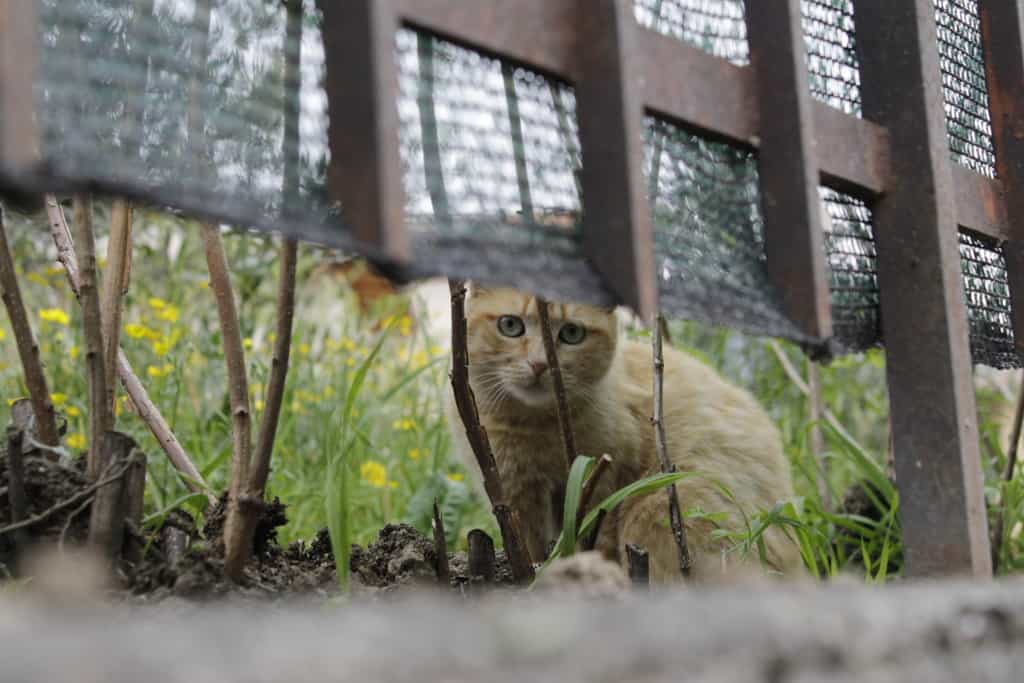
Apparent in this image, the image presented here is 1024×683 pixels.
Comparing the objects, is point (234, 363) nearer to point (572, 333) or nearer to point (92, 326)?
point (92, 326)

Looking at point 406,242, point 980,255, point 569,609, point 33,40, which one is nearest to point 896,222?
point 980,255

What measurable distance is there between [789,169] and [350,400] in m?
0.66

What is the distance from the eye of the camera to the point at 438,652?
1.93ft

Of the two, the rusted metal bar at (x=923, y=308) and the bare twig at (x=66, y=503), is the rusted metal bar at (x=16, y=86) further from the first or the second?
the rusted metal bar at (x=923, y=308)

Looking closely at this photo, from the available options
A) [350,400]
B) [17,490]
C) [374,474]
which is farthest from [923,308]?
[374,474]

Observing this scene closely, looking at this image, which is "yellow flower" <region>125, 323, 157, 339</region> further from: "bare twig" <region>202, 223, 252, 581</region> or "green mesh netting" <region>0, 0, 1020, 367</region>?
"green mesh netting" <region>0, 0, 1020, 367</region>

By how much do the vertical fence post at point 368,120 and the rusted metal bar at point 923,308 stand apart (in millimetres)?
841

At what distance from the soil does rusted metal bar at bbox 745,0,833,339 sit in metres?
0.64

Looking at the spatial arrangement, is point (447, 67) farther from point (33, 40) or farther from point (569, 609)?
point (569, 609)

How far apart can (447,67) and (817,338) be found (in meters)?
0.57

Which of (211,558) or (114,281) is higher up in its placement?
(114,281)

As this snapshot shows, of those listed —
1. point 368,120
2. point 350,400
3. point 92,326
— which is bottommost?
point 350,400

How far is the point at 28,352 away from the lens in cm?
162

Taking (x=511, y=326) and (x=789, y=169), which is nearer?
(x=789, y=169)
